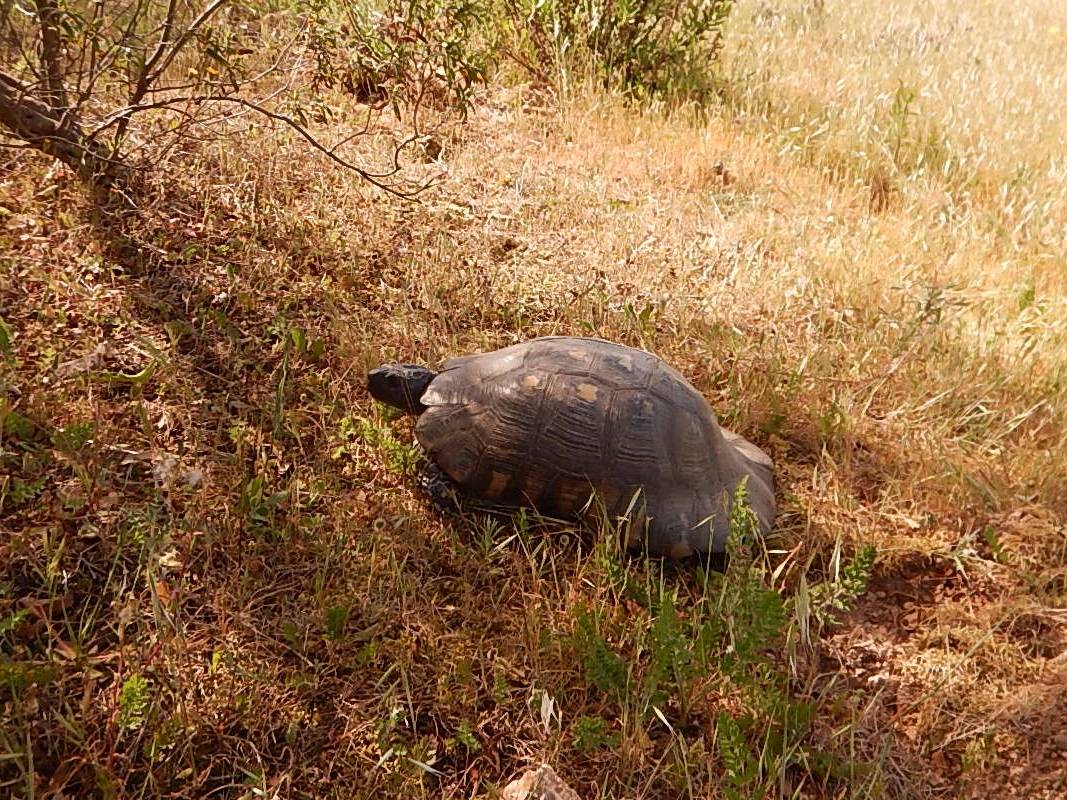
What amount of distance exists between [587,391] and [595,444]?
188mm

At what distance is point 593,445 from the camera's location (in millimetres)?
2652

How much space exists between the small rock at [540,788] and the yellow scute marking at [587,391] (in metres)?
1.16

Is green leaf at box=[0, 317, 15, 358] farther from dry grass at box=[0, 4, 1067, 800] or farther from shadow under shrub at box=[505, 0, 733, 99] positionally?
shadow under shrub at box=[505, 0, 733, 99]

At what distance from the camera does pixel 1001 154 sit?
5.60m

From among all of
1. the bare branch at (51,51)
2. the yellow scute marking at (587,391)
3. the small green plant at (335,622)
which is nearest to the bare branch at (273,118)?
the bare branch at (51,51)

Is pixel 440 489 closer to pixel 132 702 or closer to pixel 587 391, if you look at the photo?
pixel 587 391

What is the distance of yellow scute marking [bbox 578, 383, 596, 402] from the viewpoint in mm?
2689

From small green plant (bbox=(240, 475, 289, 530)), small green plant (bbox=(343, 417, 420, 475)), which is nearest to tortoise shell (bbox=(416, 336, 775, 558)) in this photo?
small green plant (bbox=(343, 417, 420, 475))

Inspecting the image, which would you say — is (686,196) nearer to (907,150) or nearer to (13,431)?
(907,150)

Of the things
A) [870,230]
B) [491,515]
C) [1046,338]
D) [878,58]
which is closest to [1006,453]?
[1046,338]

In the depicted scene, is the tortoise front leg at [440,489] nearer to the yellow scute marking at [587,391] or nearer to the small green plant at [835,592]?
the yellow scute marking at [587,391]

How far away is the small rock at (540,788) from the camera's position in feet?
6.56

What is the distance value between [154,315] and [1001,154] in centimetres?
563

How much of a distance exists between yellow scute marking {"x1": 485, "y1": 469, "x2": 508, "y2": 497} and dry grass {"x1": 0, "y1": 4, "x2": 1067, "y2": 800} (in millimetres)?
128
